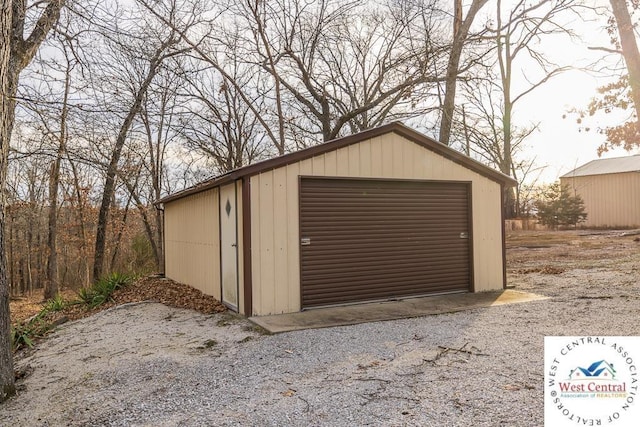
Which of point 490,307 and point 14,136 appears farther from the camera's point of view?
point 14,136

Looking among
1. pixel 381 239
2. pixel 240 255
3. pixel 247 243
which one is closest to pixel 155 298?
pixel 240 255

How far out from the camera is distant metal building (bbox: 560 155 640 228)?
2459 centimetres

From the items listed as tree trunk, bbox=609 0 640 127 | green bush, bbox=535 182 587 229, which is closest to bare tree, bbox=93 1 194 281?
tree trunk, bbox=609 0 640 127

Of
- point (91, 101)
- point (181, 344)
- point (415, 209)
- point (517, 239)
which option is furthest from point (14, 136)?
point (517, 239)

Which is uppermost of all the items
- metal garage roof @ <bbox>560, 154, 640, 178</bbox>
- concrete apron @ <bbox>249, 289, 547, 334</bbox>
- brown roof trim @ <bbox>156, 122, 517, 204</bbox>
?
metal garage roof @ <bbox>560, 154, 640, 178</bbox>

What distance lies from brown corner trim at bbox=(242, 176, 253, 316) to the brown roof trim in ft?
0.75

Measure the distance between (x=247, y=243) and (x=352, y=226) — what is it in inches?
73.1

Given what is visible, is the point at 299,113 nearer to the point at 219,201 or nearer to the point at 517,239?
the point at 219,201

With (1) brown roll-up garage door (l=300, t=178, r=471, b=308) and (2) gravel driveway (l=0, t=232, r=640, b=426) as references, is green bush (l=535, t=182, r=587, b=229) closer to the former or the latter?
(2) gravel driveway (l=0, t=232, r=640, b=426)

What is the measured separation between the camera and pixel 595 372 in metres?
3.39

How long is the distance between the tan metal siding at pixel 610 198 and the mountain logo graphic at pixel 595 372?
25.7m

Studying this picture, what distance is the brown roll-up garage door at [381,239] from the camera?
7.09 m

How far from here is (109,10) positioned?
22.9ft

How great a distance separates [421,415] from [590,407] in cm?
119
